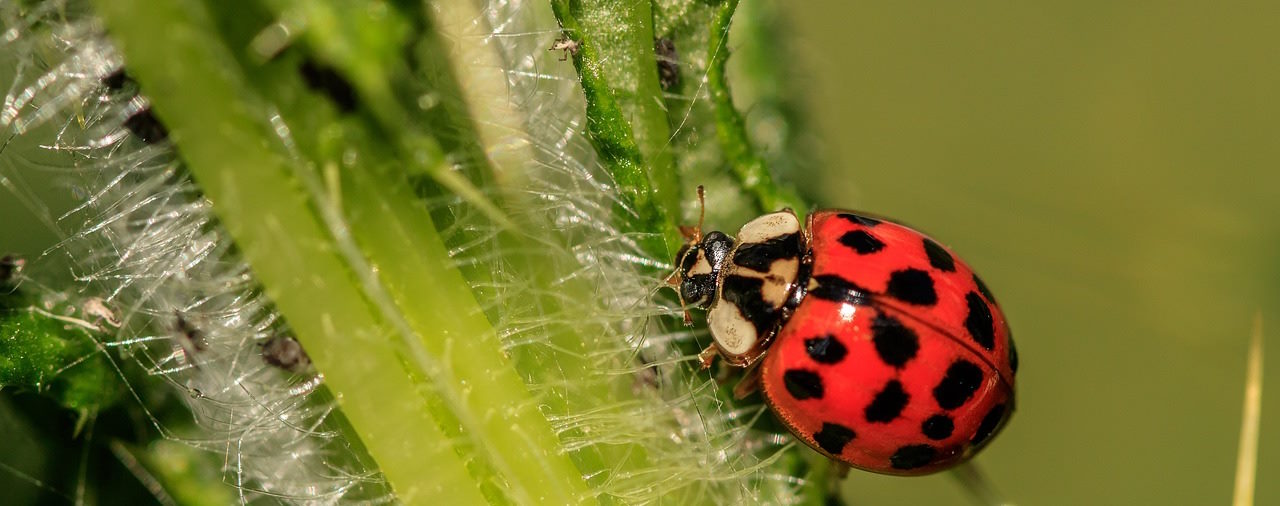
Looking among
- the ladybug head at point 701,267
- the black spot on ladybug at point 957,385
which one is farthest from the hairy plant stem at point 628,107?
the black spot on ladybug at point 957,385

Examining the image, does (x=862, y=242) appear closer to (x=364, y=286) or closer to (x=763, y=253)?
(x=763, y=253)

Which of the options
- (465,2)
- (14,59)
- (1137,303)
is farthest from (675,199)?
(1137,303)

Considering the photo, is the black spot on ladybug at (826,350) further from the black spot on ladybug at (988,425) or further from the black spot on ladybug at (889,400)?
the black spot on ladybug at (988,425)

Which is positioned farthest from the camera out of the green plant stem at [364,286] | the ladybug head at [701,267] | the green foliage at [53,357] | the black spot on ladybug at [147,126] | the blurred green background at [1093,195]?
the blurred green background at [1093,195]

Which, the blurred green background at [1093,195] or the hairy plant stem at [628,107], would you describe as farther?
the blurred green background at [1093,195]

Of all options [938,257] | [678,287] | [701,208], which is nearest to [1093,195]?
[938,257]

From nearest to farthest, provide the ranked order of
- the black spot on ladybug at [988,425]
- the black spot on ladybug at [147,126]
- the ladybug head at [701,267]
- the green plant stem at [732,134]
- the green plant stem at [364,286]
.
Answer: the green plant stem at [364,286] → the black spot on ladybug at [147,126] → the green plant stem at [732,134] → the ladybug head at [701,267] → the black spot on ladybug at [988,425]

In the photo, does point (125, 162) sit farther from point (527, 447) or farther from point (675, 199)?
point (675, 199)
